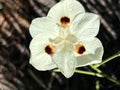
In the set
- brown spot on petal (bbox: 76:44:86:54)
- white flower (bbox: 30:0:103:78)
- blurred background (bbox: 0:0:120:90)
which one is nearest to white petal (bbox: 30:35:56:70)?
white flower (bbox: 30:0:103:78)

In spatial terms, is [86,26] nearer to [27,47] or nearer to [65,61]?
[65,61]

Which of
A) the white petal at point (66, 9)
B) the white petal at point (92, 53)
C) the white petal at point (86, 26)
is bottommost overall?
the white petal at point (92, 53)

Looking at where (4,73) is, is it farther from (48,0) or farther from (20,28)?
(48,0)

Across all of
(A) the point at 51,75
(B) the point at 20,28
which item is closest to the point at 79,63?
(A) the point at 51,75

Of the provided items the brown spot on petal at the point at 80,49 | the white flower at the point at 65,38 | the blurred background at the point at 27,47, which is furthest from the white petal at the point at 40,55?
the blurred background at the point at 27,47

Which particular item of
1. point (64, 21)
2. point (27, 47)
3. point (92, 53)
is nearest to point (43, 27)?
point (64, 21)

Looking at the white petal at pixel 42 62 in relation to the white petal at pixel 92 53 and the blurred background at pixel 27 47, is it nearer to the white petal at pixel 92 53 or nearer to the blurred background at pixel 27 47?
the white petal at pixel 92 53
